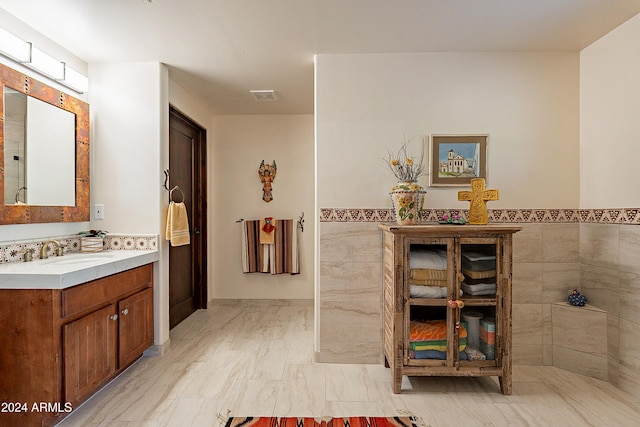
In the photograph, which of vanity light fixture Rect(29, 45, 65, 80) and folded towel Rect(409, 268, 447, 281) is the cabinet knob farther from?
vanity light fixture Rect(29, 45, 65, 80)

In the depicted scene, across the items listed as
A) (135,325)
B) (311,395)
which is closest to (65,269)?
(135,325)

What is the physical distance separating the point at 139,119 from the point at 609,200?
3.51 metres

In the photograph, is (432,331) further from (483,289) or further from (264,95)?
(264,95)

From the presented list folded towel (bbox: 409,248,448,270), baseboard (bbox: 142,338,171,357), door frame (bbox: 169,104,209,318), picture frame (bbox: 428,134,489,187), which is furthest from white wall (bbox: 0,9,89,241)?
picture frame (bbox: 428,134,489,187)

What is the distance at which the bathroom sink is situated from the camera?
7.28 feet

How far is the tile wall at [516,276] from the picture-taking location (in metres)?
2.60

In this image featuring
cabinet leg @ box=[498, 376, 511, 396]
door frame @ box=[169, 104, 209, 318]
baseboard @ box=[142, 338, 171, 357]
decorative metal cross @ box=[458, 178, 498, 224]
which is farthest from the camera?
door frame @ box=[169, 104, 209, 318]

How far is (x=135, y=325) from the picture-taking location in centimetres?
250

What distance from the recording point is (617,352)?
2314 mm

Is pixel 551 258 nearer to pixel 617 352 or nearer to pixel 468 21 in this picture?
pixel 617 352

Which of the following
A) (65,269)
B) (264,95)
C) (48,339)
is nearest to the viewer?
(48,339)

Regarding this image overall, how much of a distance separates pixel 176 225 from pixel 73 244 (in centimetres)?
73

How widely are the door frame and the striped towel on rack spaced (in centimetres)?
47

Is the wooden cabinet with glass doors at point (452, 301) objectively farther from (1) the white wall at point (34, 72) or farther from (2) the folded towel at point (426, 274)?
(1) the white wall at point (34, 72)
